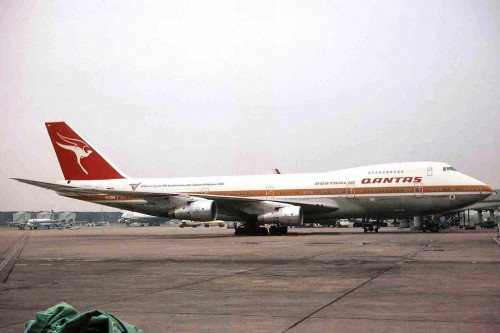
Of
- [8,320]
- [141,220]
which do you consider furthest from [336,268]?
[141,220]

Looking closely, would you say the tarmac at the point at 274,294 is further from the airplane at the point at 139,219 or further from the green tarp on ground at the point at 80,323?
the airplane at the point at 139,219

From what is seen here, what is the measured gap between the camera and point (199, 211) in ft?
117

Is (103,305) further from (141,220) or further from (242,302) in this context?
(141,220)

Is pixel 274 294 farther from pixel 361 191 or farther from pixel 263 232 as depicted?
pixel 263 232

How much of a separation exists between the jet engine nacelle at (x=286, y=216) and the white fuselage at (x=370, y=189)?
2259mm

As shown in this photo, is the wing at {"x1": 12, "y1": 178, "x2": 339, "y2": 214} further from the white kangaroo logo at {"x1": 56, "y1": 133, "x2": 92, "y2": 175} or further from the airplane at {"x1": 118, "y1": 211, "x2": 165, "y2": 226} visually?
the airplane at {"x1": 118, "y1": 211, "x2": 165, "y2": 226}

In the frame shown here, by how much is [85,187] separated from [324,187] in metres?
19.2

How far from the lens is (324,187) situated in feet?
123

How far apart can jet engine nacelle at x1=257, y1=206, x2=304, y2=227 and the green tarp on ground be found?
32.2 m

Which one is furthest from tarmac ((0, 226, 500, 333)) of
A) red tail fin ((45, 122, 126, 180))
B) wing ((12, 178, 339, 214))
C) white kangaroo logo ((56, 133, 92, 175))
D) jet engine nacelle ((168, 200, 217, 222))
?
white kangaroo logo ((56, 133, 92, 175))

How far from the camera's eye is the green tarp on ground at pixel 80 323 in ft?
9.45

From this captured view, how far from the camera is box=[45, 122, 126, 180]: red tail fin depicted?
1736 inches

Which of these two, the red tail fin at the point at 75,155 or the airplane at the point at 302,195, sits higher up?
the red tail fin at the point at 75,155

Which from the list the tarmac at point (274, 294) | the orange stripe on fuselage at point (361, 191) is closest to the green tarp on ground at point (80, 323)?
the tarmac at point (274, 294)
